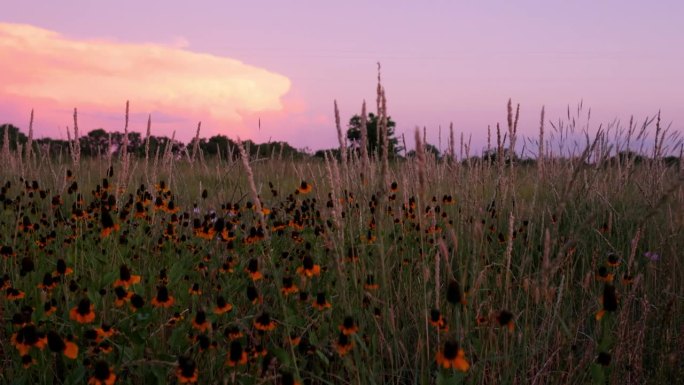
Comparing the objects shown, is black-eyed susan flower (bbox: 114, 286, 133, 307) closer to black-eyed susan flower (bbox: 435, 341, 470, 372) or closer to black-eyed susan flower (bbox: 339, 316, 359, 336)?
black-eyed susan flower (bbox: 339, 316, 359, 336)

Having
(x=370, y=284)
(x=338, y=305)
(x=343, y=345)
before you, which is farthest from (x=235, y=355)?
(x=338, y=305)

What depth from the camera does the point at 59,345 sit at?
1.76m

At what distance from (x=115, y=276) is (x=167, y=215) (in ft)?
5.06

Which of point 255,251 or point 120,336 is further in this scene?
point 255,251

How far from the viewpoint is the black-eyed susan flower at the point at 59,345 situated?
1747 mm

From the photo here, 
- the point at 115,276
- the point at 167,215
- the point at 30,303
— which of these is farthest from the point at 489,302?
the point at 167,215

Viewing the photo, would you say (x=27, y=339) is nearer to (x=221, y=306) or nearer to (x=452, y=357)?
(x=221, y=306)

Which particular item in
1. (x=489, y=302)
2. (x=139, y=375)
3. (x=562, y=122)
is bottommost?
(x=139, y=375)

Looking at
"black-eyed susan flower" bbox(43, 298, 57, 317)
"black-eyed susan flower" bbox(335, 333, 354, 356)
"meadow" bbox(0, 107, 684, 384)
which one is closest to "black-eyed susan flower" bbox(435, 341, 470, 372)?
"meadow" bbox(0, 107, 684, 384)

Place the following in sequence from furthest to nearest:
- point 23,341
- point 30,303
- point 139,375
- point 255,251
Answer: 1. point 255,251
2. point 30,303
3. point 139,375
4. point 23,341

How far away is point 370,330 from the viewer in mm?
2369

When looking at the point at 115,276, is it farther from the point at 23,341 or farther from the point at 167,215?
the point at 167,215

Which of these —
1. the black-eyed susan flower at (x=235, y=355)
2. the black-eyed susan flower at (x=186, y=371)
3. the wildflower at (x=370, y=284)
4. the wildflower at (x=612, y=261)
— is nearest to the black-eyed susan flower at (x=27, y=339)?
the black-eyed susan flower at (x=186, y=371)

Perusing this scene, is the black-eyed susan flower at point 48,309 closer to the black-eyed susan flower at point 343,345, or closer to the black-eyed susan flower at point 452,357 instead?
the black-eyed susan flower at point 343,345
